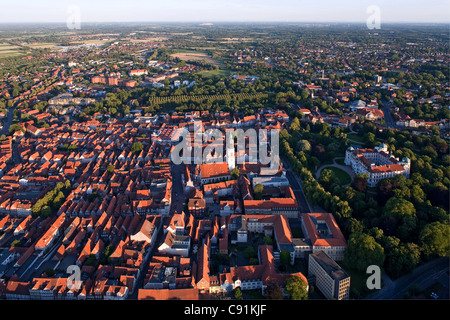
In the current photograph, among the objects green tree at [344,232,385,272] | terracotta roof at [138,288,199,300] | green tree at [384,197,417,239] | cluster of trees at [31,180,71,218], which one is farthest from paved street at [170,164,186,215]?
green tree at [384,197,417,239]

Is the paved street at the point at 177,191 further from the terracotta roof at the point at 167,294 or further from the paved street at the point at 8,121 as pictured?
the paved street at the point at 8,121

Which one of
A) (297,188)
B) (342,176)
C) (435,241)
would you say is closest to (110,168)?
(297,188)

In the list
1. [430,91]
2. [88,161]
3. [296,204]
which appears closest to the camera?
[296,204]

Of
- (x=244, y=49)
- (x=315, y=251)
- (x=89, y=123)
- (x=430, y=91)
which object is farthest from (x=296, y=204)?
(x=244, y=49)

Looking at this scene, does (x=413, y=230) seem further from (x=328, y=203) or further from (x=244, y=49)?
(x=244, y=49)

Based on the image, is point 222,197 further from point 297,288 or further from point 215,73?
point 215,73
